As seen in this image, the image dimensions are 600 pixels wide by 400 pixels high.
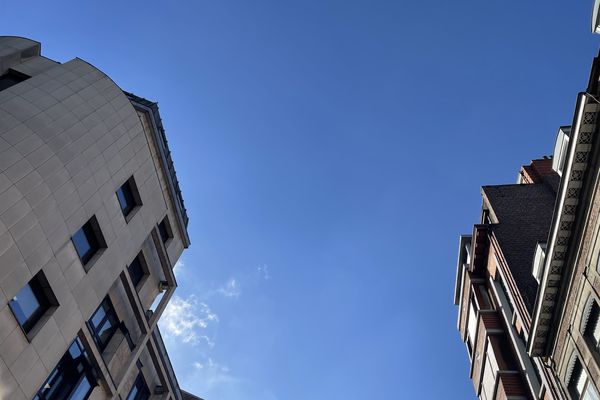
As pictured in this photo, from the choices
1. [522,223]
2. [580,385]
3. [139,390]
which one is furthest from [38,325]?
[522,223]

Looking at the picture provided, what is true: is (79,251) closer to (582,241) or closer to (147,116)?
(147,116)

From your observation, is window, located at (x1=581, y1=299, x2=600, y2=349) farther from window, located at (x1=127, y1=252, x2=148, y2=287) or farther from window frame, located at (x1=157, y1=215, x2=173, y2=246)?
window frame, located at (x1=157, y1=215, x2=173, y2=246)

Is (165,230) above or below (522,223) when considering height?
below

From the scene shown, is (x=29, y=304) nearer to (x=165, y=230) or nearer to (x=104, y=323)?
(x=104, y=323)

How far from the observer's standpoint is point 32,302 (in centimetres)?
1939

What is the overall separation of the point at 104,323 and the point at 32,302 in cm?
608

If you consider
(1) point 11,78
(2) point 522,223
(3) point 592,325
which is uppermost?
(2) point 522,223

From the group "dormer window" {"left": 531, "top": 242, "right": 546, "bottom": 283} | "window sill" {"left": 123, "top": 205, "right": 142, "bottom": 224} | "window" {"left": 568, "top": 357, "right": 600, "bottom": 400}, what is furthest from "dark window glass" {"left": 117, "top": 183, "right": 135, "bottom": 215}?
"window" {"left": 568, "top": 357, "right": 600, "bottom": 400}

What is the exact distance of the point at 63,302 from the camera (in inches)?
813

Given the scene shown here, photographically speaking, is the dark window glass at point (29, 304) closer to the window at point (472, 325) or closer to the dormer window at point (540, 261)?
the dormer window at point (540, 261)

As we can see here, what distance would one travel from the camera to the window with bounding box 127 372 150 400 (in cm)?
2778

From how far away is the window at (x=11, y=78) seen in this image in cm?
2412

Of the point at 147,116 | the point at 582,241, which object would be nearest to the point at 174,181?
the point at 147,116

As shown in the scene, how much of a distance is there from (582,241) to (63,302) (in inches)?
844
